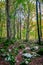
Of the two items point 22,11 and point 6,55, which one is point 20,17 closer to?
point 22,11

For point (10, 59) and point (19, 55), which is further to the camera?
point (19, 55)

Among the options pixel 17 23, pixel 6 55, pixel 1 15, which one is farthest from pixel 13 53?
pixel 17 23

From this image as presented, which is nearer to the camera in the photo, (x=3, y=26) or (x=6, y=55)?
(x=6, y=55)

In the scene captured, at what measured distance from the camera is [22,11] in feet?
93.5

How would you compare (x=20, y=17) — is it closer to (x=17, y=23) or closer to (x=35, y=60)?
(x=17, y=23)

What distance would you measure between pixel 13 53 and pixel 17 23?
20.1 m

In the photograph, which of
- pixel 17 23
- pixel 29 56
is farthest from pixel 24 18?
pixel 29 56

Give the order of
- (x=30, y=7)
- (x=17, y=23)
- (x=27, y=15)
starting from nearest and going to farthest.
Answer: (x=30, y=7) < (x=27, y=15) < (x=17, y=23)

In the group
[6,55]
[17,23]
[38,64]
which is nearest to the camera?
[38,64]

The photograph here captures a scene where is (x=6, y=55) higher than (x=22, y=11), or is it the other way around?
(x=22, y=11)

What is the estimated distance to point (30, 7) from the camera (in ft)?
89.0

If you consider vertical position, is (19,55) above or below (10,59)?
above

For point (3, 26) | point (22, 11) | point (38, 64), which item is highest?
point (22, 11)

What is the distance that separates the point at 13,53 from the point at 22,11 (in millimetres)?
15808
